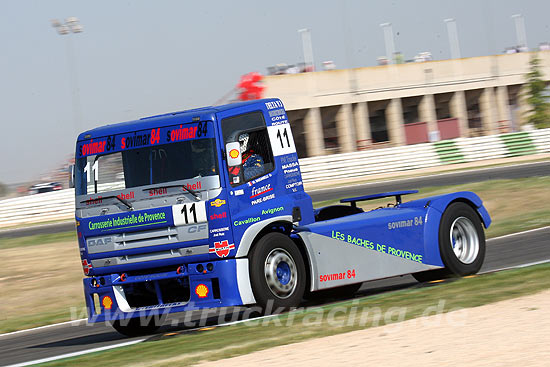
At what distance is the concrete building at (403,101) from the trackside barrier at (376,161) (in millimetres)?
16415

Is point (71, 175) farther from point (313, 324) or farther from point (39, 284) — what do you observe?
point (39, 284)

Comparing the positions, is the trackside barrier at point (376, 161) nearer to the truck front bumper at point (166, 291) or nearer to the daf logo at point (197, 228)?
the truck front bumper at point (166, 291)

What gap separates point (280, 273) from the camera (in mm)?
9203

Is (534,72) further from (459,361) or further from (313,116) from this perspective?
(459,361)

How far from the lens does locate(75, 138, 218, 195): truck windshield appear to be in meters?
8.86

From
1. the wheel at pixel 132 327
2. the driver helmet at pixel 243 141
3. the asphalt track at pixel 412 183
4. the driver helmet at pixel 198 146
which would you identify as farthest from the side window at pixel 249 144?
the asphalt track at pixel 412 183

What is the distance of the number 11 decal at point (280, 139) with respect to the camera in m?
9.42

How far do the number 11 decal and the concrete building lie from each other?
42.2 m

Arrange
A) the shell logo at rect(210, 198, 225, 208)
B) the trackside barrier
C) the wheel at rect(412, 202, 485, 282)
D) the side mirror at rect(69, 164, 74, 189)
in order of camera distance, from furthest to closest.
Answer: the trackside barrier
the wheel at rect(412, 202, 485, 282)
the side mirror at rect(69, 164, 74, 189)
the shell logo at rect(210, 198, 225, 208)

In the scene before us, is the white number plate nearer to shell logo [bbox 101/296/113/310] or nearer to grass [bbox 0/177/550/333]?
shell logo [bbox 101/296/113/310]

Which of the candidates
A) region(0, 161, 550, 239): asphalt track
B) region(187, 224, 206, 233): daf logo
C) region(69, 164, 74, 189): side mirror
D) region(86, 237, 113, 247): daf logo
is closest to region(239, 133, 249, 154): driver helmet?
region(187, 224, 206, 233): daf logo

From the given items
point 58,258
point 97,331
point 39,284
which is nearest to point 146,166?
point 97,331

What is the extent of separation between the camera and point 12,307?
1459cm

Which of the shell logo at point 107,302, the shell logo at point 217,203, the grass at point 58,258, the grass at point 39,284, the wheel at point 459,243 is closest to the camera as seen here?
the shell logo at point 217,203
